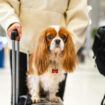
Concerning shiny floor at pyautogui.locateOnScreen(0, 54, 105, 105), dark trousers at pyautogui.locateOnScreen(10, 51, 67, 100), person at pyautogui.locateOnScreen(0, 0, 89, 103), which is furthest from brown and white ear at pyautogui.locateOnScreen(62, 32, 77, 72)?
shiny floor at pyautogui.locateOnScreen(0, 54, 105, 105)

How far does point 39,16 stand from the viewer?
147 cm

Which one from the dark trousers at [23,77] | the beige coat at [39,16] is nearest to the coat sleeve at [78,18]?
the beige coat at [39,16]

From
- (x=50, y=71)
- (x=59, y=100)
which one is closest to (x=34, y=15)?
(x=50, y=71)

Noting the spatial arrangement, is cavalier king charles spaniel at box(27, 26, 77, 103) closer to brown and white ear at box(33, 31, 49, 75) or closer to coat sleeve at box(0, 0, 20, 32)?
brown and white ear at box(33, 31, 49, 75)

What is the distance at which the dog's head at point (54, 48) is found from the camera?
1.29 m

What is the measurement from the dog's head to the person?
0.15 meters

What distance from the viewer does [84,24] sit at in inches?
60.6

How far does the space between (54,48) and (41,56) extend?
3.2 inches

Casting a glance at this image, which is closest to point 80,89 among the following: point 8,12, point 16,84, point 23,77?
point 23,77

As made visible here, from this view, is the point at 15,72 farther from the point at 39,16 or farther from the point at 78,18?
the point at 78,18

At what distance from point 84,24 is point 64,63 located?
13.7 inches

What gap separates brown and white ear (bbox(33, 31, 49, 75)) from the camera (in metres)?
1.29

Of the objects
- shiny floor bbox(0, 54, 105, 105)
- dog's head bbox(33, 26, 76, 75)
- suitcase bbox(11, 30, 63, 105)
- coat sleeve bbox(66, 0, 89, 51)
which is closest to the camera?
dog's head bbox(33, 26, 76, 75)

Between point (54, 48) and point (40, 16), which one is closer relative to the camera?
point (54, 48)
